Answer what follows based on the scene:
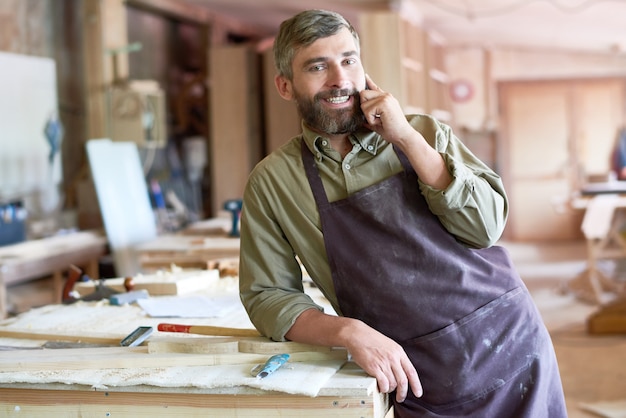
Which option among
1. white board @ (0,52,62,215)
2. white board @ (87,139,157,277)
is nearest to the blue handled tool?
white board @ (87,139,157,277)

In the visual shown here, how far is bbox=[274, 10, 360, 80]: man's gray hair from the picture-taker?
76.7 inches

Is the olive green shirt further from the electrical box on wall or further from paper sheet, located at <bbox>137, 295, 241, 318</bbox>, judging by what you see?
the electrical box on wall

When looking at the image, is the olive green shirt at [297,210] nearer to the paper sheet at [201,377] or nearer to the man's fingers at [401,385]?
the paper sheet at [201,377]

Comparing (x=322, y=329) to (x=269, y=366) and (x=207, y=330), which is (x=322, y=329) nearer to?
(x=269, y=366)

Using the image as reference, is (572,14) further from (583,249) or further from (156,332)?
(156,332)

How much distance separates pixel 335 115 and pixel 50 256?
335cm

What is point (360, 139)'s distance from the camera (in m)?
2.00

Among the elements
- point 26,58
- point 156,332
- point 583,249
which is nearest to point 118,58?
point 26,58

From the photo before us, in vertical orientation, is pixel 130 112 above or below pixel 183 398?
above

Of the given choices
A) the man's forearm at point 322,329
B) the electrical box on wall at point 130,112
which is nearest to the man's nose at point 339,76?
the man's forearm at point 322,329

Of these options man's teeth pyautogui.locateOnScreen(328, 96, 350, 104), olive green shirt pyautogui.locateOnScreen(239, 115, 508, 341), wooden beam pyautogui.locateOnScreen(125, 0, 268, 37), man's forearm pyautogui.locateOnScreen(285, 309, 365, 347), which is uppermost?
wooden beam pyautogui.locateOnScreen(125, 0, 268, 37)

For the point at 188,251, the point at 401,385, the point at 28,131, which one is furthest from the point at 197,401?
the point at 28,131

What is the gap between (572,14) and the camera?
8.36 meters

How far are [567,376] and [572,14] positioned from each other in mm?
4382
